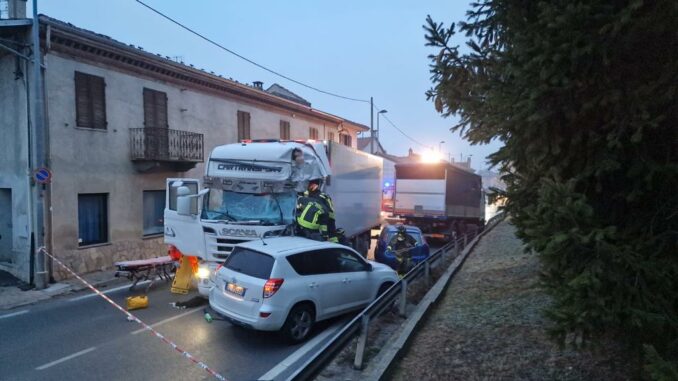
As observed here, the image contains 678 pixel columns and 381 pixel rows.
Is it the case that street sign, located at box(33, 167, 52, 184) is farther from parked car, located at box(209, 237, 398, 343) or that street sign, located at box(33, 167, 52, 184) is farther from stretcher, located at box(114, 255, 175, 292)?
parked car, located at box(209, 237, 398, 343)

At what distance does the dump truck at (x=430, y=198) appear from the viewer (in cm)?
1831

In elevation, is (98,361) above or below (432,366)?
below

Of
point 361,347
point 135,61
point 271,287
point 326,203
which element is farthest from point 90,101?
point 361,347

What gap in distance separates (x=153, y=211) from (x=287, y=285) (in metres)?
11.0

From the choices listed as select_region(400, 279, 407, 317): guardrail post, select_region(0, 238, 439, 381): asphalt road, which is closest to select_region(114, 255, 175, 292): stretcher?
select_region(0, 238, 439, 381): asphalt road

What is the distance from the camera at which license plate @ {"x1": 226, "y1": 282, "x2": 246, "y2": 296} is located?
6.41m

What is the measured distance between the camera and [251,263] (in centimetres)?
663

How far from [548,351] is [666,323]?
2.02 metres

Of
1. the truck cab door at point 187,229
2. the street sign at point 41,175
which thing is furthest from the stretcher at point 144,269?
the street sign at point 41,175

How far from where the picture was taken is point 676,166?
118 inches

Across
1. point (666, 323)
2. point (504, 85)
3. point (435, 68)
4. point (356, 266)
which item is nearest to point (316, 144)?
point (356, 266)

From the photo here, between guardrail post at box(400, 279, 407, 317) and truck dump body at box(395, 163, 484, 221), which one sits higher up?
truck dump body at box(395, 163, 484, 221)

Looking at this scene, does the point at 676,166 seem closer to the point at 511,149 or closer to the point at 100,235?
the point at 511,149

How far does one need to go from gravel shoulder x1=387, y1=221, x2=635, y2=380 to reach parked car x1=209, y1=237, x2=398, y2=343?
160 cm
